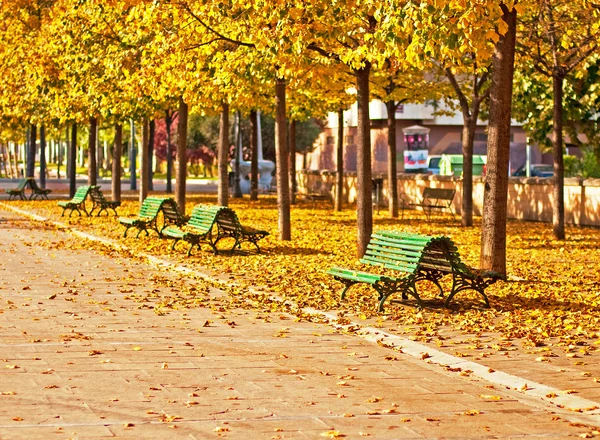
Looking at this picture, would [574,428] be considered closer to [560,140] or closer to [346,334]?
[346,334]

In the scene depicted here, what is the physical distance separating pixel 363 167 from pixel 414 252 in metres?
5.80

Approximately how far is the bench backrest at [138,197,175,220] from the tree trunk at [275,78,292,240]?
252 centimetres

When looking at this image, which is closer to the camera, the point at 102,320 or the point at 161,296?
the point at 102,320

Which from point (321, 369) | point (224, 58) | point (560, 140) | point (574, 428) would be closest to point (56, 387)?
point (321, 369)

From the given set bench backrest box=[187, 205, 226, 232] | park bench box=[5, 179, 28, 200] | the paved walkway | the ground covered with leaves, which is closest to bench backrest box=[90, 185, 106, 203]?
the ground covered with leaves

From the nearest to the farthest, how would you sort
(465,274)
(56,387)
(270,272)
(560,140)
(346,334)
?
(56,387) → (346,334) → (465,274) → (270,272) → (560,140)

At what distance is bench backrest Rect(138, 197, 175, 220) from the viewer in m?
25.4

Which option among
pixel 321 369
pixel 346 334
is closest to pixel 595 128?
pixel 346 334

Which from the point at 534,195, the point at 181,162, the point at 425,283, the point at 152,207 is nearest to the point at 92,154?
the point at 181,162

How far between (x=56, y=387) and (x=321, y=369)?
2.17m

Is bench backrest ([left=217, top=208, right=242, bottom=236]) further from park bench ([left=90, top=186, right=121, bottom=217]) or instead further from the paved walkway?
park bench ([left=90, top=186, right=121, bottom=217])

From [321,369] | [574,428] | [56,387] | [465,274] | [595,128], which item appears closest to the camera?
[574,428]

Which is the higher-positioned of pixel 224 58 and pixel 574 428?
pixel 224 58

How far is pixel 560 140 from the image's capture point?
994 inches
